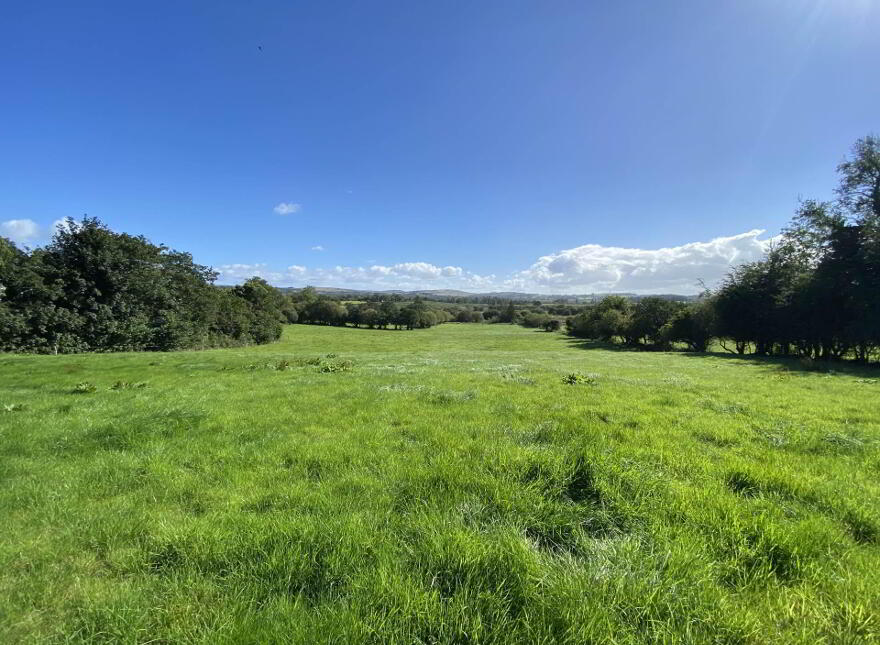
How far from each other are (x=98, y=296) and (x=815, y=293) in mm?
70241

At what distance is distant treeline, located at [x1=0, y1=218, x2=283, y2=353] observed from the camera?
29.7m

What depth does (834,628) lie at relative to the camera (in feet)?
7.73

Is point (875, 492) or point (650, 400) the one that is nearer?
point (875, 492)

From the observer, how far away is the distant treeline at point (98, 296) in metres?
29.7

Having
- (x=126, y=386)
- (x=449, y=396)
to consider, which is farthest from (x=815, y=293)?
(x=126, y=386)

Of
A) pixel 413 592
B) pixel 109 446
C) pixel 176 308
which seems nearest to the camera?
pixel 413 592

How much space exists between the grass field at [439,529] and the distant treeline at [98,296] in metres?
34.0

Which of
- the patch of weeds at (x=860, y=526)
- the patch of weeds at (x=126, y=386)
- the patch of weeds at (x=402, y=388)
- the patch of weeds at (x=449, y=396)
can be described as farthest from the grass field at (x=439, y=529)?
the patch of weeds at (x=126, y=386)

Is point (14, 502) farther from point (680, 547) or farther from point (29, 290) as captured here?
point (29, 290)

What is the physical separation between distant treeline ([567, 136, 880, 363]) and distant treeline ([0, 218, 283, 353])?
68.7m

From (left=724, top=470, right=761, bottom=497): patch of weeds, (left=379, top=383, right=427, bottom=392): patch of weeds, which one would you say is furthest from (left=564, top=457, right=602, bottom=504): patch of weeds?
(left=379, top=383, right=427, bottom=392): patch of weeds

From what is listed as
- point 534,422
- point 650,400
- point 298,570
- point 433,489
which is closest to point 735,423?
point 650,400

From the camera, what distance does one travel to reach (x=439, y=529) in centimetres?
334

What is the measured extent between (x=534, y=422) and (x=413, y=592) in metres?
5.20
